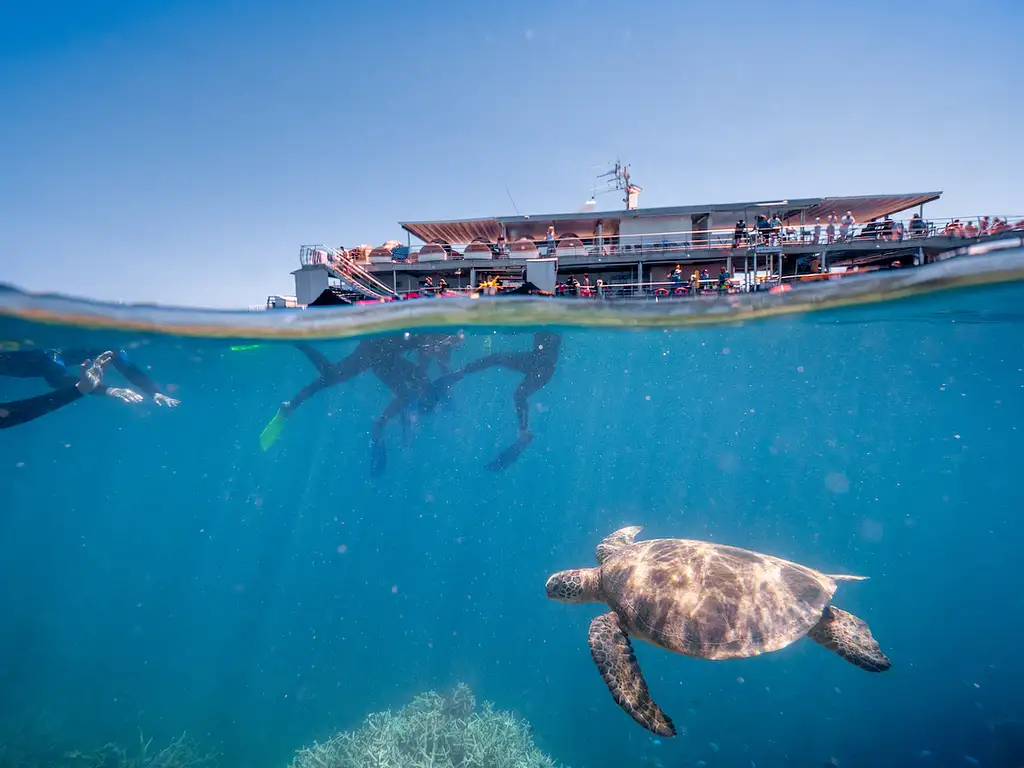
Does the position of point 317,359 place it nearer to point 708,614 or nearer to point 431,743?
point 431,743

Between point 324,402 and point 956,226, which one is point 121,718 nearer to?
point 324,402

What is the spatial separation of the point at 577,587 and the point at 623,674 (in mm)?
1383

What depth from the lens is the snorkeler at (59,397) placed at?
11000 mm

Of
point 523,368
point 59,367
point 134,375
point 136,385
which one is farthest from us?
point 136,385

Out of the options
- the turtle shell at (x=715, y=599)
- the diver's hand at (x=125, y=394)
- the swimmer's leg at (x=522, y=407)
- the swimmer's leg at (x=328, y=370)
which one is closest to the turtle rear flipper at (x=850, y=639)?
the turtle shell at (x=715, y=599)

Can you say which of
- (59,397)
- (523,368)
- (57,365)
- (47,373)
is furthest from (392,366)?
(47,373)

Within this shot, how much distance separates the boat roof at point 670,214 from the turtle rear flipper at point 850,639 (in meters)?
18.9

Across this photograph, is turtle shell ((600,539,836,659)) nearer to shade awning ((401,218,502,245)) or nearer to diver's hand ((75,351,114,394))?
diver's hand ((75,351,114,394))

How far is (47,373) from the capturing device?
13.4m

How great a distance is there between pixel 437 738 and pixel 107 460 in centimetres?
3238

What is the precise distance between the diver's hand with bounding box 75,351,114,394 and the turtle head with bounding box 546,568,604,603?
45.9ft

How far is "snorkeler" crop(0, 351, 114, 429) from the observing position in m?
11.0

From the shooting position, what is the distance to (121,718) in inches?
413

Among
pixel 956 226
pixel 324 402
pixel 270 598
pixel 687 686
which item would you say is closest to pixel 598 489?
pixel 687 686
